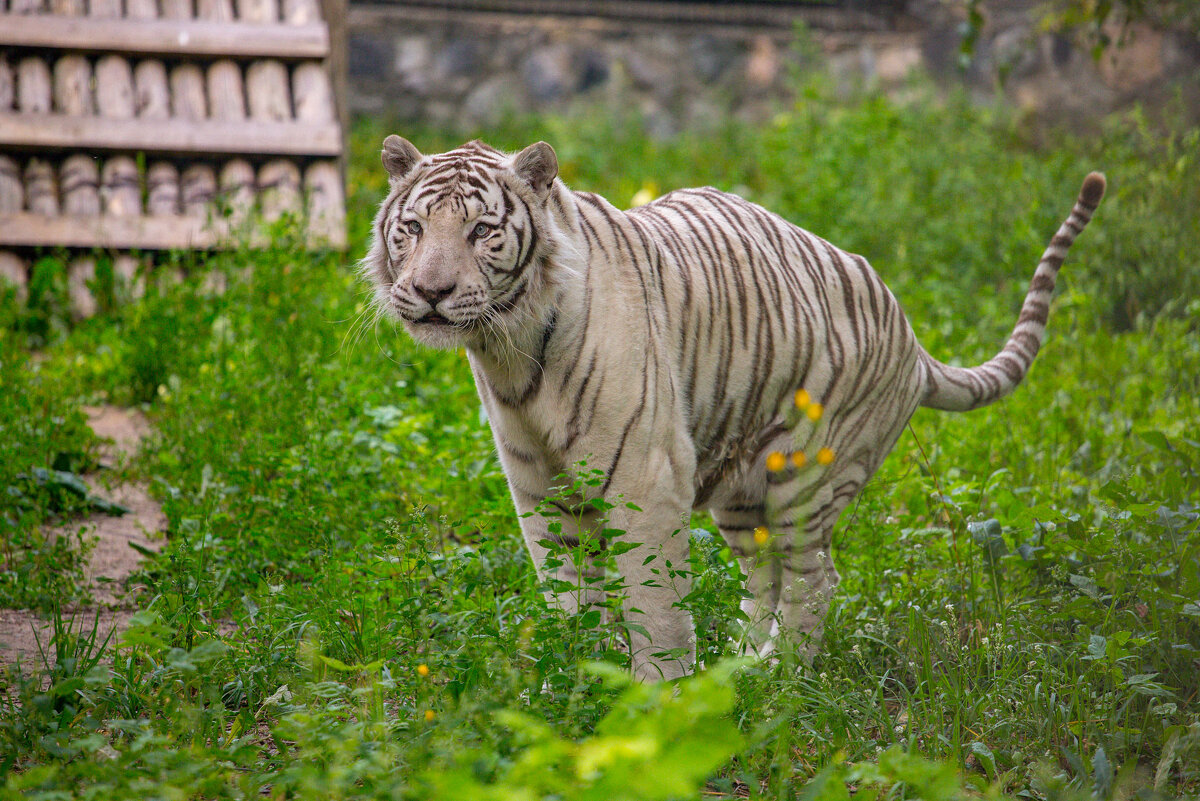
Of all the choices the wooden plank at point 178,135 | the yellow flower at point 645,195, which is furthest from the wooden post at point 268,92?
the yellow flower at point 645,195

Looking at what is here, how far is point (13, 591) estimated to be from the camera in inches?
125

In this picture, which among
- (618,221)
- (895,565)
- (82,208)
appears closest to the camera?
(618,221)

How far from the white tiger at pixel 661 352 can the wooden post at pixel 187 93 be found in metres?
4.30

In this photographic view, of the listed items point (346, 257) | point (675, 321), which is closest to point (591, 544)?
point (675, 321)

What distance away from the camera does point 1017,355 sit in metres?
3.63

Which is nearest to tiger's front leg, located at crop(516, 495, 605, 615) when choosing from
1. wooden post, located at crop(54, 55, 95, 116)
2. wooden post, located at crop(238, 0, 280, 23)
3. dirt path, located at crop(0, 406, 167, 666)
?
dirt path, located at crop(0, 406, 167, 666)

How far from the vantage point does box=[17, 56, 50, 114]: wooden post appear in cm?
645

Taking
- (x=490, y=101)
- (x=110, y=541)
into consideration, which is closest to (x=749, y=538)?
(x=110, y=541)

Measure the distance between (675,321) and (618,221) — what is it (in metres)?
0.32

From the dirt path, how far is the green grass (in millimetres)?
96

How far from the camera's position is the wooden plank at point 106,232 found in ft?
20.1

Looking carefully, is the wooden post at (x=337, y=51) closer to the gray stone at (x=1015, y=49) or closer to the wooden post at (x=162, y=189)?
the wooden post at (x=162, y=189)

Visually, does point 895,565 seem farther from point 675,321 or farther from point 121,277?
point 121,277

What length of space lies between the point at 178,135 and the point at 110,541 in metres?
3.45
